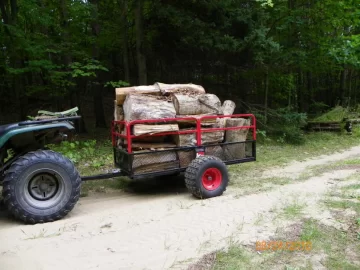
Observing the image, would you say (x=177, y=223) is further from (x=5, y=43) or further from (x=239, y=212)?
(x=5, y=43)

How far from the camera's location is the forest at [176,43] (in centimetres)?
1016

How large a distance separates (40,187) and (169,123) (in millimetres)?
2270

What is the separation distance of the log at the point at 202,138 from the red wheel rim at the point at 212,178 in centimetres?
61

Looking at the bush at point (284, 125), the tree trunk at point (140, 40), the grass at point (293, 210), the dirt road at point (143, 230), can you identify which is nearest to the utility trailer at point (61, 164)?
the dirt road at point (143, 230)

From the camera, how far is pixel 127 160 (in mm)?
5555

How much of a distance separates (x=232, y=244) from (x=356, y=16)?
12151mm

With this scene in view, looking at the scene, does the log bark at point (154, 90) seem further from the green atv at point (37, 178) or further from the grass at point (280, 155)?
the grass at point (280, 155)

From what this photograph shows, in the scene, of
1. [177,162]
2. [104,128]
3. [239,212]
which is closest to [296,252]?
[239,212]

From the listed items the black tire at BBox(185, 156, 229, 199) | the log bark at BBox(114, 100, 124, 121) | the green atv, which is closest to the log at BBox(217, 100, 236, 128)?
the black tire at BBox(185, 156, 229, 199)

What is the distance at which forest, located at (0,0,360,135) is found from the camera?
33.3 ft

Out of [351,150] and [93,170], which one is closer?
[93,170]

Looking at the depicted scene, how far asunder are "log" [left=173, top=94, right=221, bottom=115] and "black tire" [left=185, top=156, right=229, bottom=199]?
958mm

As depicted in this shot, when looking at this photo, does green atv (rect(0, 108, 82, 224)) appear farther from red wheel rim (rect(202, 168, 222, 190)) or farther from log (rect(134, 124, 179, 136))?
red wheel rim (rect(202, 168, 222, 190))

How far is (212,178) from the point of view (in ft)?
18.7
